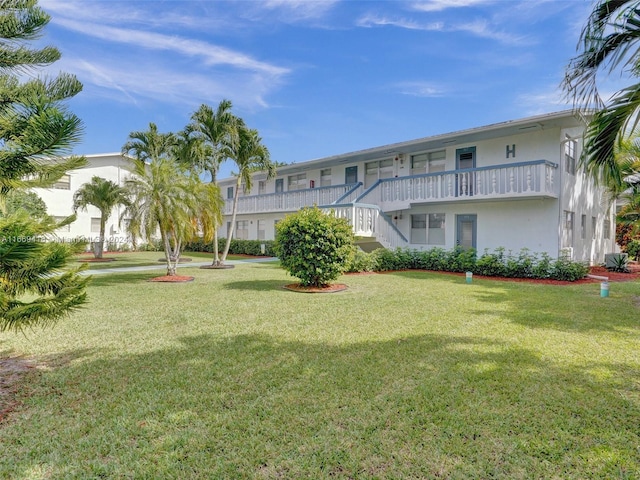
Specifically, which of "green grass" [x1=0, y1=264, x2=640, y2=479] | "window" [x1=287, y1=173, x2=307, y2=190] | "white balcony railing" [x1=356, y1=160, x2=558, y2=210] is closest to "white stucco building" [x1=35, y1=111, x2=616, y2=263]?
"white balcony railing" [x1=356, y1=160, x2=558, y2=210]

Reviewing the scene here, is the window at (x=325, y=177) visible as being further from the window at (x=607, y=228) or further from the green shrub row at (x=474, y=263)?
the window at (x=607, y=228)

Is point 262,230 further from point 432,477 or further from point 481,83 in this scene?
point 432,477

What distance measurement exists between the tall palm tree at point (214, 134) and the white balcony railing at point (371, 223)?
5.74 meters

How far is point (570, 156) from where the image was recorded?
15.4 metres

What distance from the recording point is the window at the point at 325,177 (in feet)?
75.5

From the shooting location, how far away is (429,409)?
11.3 feet

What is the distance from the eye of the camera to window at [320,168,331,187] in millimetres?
23000

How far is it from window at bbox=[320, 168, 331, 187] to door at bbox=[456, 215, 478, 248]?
365 inches

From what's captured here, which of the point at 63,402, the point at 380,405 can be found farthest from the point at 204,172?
the point at 380,405

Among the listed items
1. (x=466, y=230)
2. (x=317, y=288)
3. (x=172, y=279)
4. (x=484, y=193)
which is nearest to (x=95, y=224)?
(x=172, y=279)

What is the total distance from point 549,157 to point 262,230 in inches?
731

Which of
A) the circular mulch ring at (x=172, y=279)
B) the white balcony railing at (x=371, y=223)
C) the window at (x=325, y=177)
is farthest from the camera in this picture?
the window at (x=325, y=177)

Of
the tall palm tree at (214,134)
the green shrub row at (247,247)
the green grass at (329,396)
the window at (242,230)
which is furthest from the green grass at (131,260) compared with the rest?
the green grass at (329,396)

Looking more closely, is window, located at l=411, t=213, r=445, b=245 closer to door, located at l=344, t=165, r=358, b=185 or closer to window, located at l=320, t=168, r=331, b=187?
door, located at l=344, t=165, r=358, b=185
